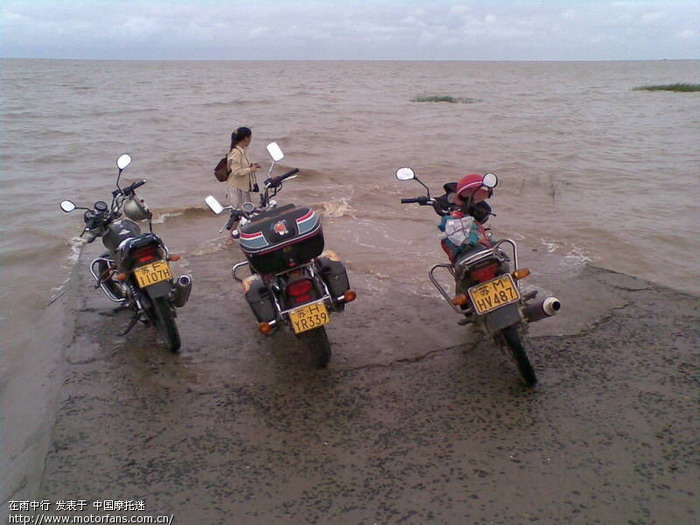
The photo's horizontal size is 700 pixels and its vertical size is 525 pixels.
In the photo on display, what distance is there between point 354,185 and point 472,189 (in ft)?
25.3

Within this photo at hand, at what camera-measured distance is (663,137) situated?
17.2 meters

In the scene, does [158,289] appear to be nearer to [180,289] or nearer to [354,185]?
[180,289]

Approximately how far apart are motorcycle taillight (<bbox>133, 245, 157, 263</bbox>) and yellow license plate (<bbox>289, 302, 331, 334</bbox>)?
1401mm

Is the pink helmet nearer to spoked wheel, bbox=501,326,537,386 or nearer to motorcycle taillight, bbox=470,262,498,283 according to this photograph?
motorcycle taillight, bbox=470,262,498,283

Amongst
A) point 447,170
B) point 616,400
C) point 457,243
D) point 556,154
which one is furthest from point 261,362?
point 556,154

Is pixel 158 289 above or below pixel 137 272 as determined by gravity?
below

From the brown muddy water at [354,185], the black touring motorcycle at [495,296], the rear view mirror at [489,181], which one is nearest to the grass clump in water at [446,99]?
the brown muddy water at [354,185]

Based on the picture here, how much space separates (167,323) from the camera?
13.6 ft

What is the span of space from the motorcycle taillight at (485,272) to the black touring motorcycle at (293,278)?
850 millimetres

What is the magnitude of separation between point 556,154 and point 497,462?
514 inches

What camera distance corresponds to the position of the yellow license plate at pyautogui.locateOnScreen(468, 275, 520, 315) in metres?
3.44

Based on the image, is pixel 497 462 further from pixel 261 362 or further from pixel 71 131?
pixel 71 131

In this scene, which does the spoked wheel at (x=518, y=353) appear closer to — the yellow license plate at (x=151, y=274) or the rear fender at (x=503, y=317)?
the rear fender at (x=503, y=317)

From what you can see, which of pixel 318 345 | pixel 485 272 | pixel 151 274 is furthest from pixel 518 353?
pixel 151 274
